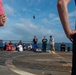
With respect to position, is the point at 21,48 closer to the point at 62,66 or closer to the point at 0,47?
the point at 0,47

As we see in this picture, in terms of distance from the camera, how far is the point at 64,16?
11.7 ft

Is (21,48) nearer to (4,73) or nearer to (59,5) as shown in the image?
(4,73)

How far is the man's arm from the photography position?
3.51m

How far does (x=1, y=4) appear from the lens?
12.9 ft

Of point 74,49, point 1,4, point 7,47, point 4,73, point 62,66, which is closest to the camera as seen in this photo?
point 74,49

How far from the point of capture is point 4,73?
1313 centimetres

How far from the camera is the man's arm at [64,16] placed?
11.5 ft

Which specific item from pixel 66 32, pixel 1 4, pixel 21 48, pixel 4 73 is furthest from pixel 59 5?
pixel 21 48

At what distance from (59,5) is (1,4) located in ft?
2.44

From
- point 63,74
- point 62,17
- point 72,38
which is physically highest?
point 62,17

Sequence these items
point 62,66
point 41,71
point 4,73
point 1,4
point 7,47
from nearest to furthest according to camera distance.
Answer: point 1,4
point 4,73
point 41,71
point 62,66
point 7,47

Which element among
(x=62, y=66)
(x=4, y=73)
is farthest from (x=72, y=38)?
(x=62, y=66)

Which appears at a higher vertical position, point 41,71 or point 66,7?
point 66,7

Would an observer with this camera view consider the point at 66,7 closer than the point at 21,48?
Yes
